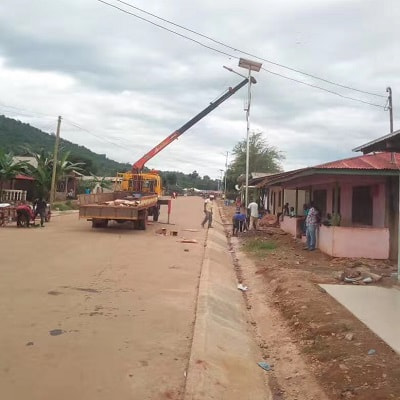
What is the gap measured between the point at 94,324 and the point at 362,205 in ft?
39.4

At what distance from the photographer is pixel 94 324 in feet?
21.3

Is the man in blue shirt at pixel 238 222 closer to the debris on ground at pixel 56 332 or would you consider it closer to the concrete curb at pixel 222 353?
the concrete curb at pixel 222 353

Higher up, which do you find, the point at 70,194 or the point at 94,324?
A: the point at 70,194

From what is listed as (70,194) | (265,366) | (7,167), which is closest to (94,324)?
(265,366)

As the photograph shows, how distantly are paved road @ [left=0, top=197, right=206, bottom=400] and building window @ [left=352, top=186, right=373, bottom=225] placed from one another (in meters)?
6.38

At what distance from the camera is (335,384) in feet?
17.1

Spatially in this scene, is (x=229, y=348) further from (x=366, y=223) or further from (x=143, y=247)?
(x=366, y=223)

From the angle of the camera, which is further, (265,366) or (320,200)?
(320,200)

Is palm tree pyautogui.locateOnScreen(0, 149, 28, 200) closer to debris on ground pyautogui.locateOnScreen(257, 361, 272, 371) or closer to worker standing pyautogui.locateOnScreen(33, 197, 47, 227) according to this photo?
worker standing pyautogui.locateOnScreen(33, 197, 47, 227)

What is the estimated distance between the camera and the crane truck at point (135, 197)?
19891 millimetres

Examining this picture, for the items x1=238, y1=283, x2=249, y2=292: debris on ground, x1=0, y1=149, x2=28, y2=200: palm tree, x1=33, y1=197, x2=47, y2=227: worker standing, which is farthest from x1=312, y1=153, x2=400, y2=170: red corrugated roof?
x1=0, y1=149, x2=28, y2=200: palm tree

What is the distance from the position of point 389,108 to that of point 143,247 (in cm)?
1804

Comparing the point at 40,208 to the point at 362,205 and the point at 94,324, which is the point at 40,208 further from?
the point at 94,324

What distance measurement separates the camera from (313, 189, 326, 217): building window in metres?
20.3
